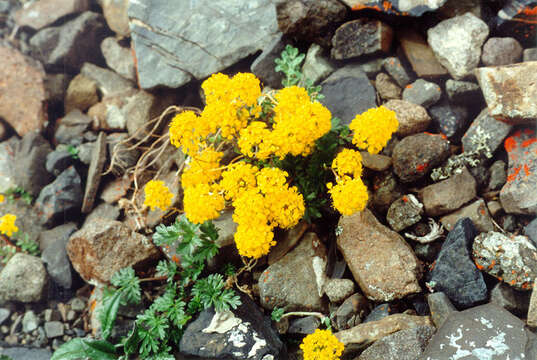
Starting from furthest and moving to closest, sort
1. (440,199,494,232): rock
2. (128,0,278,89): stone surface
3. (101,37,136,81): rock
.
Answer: (101,37,136,81): rock < (128,0,278,89): stone surface < (440,199,494,232): rock

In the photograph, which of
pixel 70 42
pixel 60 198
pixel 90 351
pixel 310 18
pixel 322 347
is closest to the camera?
pixel 322 347

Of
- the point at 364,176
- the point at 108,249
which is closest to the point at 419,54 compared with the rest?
the point at 364,176

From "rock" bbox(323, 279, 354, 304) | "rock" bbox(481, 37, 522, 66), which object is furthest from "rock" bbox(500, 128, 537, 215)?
"rock" bbox(323, 279, 354, 304)

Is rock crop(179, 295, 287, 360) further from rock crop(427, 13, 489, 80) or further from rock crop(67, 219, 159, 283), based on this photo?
rock crop(427, 13, 489, 80)

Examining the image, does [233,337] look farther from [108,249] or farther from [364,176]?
[364,176]

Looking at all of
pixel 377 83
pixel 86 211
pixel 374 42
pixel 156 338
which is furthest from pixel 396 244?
pixel 86 211

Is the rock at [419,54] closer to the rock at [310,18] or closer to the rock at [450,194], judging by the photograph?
the rock at [310,18]

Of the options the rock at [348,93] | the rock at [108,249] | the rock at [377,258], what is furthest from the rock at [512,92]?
the rock at [108,249]
